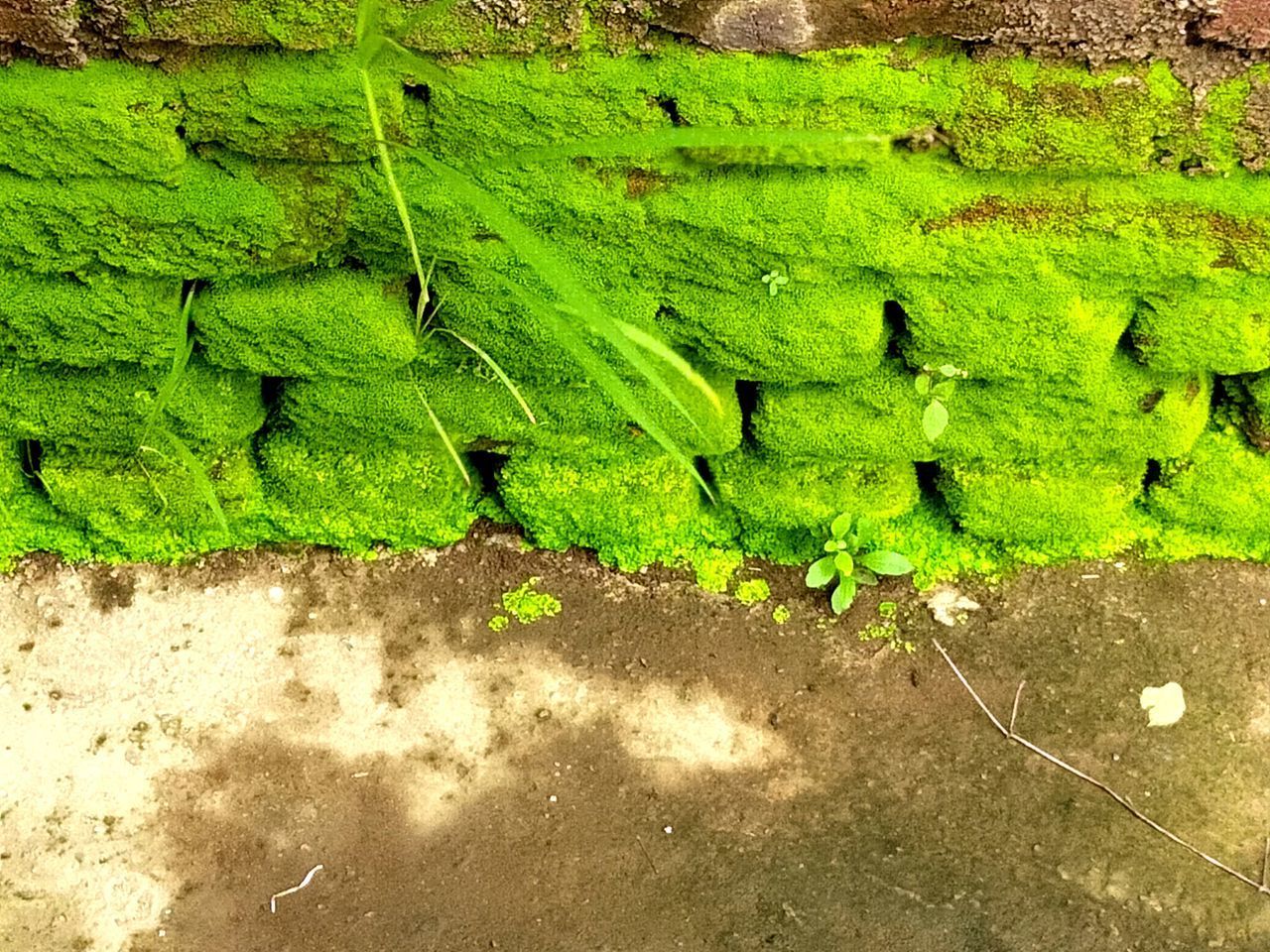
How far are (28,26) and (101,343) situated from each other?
2.02 feet

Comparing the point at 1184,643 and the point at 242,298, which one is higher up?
the point at 242,298

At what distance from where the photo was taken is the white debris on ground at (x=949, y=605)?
2.54 m

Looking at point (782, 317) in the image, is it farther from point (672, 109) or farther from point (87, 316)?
point (87, 316)

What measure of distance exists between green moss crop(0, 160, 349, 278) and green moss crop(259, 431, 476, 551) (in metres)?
0.60

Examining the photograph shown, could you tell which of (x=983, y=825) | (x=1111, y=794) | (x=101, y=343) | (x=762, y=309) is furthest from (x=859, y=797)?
(x=101, y=343)

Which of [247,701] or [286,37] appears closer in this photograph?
[286,37]

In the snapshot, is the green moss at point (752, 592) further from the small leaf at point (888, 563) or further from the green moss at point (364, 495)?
the green moss at point (364, 495)

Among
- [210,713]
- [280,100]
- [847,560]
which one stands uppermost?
[280,100]

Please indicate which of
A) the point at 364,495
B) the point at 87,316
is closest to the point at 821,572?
the point at 364,495

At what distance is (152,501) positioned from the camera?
243cm

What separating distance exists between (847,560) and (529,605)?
29.0 inches

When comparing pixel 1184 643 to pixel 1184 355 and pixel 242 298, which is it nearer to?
pixel 1184 355

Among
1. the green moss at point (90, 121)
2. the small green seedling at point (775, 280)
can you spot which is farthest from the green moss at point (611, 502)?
the green moss at point (90, 121)

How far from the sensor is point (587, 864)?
226cm
